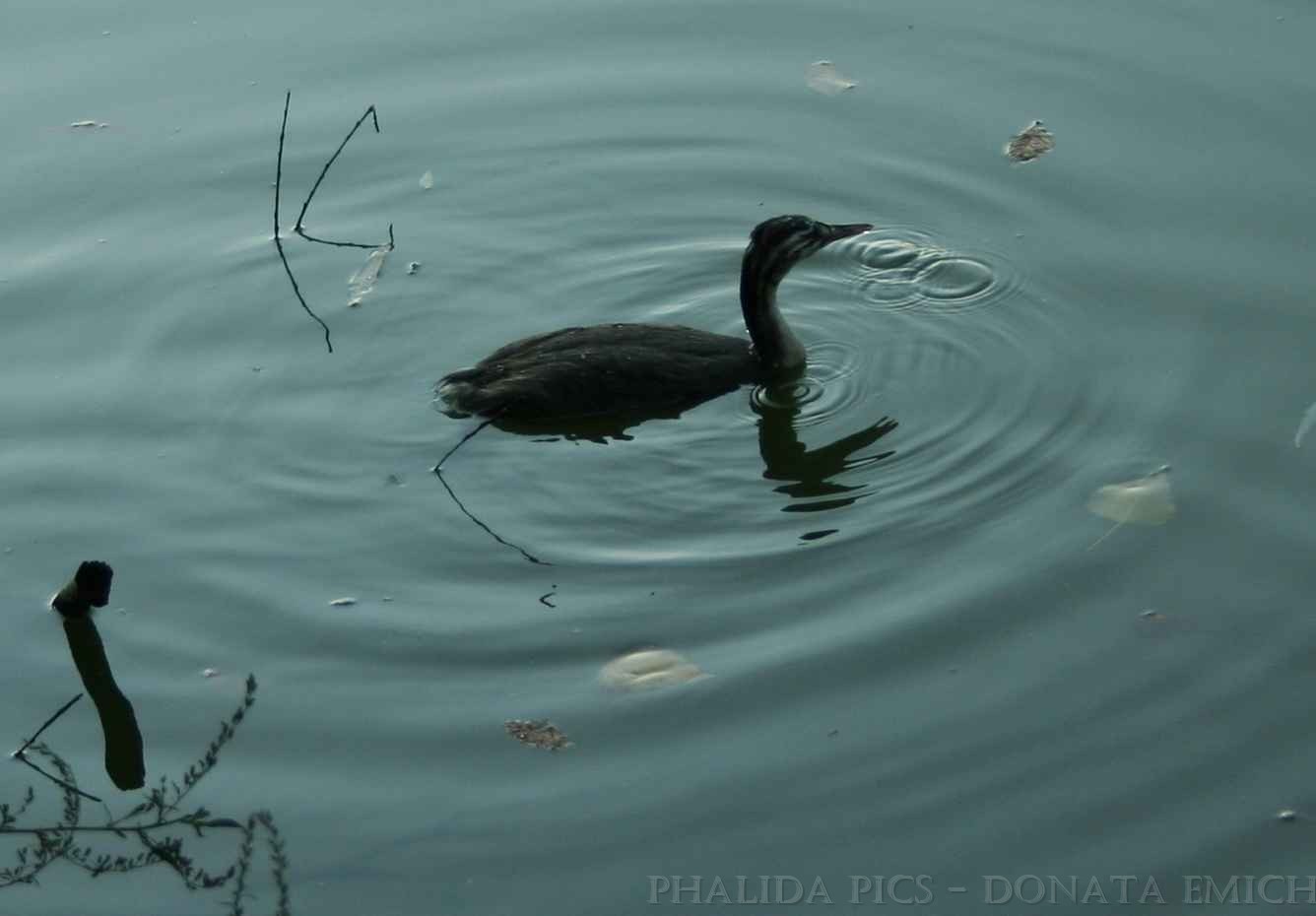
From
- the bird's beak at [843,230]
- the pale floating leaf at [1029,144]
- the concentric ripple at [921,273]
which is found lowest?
the concentric ripple at [921,273]

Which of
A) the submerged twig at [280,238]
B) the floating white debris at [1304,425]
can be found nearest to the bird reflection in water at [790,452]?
the submerged twig at [280,238]

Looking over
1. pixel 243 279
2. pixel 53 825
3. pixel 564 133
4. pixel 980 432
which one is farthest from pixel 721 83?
pixel 53 825

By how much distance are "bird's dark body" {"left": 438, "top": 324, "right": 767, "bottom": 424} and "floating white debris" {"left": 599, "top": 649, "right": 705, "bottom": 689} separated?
1889 millimetres

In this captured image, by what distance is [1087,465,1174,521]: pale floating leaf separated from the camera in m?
7.34

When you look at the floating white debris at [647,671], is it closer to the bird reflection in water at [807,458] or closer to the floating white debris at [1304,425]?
the bird reflection in water at [807,458]

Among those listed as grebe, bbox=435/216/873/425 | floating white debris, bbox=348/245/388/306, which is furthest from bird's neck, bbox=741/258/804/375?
floating white debris, bbox=348/245/388/306

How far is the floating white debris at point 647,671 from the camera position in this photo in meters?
6.68

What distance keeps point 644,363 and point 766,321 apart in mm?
610

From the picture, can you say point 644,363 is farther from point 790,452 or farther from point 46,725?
point 46,725

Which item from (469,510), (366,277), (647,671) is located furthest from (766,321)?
(647,671)

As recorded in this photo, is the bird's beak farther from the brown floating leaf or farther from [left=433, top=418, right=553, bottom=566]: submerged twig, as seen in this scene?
the brown floating leaf

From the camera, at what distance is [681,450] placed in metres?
8.31

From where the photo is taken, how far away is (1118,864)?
584 cm

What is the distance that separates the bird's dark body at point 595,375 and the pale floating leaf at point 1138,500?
1.89 m
